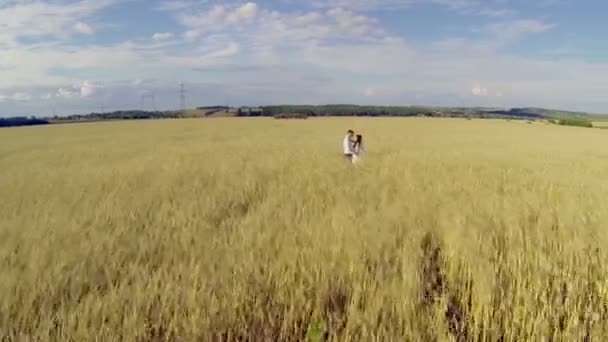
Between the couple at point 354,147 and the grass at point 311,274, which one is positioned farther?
the couple at point 354,147

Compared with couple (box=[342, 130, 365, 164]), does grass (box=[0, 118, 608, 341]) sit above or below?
below

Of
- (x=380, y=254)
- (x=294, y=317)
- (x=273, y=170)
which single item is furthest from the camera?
(x=273, y=170)

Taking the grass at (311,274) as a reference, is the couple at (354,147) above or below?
above

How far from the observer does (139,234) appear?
4430 mm

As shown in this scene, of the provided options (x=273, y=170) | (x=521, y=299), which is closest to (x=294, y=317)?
(x=521, y=299)

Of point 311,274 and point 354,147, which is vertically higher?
point 354,147

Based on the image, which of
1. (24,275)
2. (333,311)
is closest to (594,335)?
(333,311)

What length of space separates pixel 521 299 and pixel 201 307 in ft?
6.10

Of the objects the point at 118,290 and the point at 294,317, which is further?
the point at 118,290

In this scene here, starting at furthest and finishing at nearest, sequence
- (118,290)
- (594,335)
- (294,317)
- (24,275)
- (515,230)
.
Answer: (515,230) < (24,275) < (118,290) < (294,317) < (594,335)

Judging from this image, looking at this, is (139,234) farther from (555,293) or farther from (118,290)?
(555,293)

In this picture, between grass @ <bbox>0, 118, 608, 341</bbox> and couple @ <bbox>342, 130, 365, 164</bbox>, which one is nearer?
grass @ <bbox>0, 118, 608, 341</bbox>

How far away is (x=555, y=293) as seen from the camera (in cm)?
283

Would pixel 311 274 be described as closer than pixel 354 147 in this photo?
Yes
